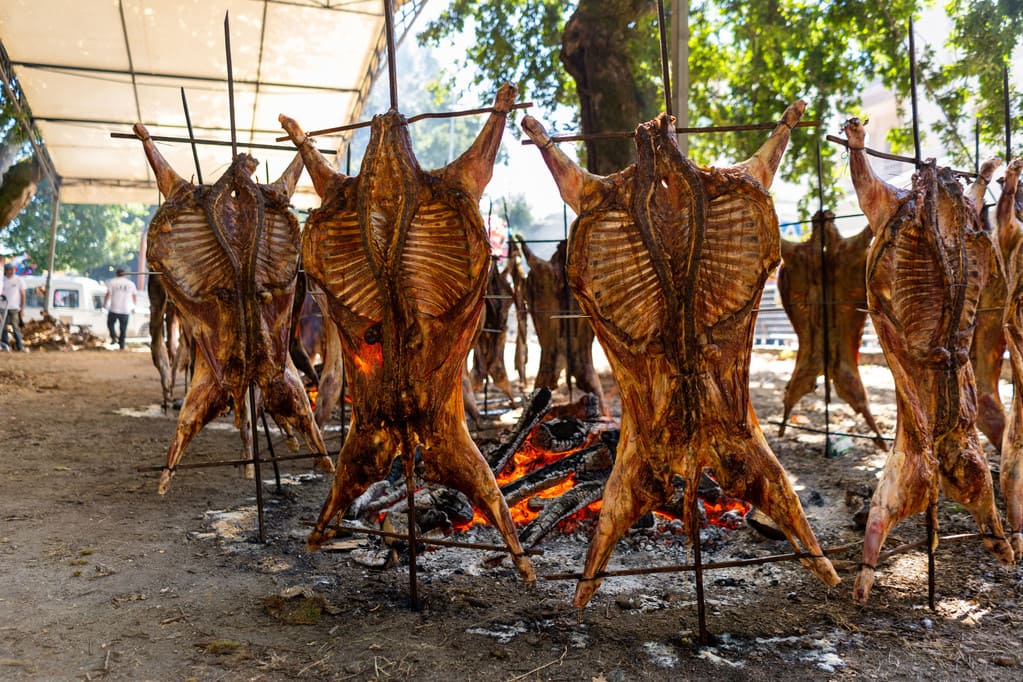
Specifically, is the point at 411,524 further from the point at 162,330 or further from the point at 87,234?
the point at 87,234

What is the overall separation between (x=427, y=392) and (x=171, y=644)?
1555 millimetres

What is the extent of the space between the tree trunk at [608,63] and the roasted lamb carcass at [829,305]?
3384mm

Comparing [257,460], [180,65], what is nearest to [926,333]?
[257,460]

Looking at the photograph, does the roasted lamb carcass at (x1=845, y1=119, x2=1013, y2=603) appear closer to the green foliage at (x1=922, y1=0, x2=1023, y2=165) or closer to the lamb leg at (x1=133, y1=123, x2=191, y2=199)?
the green foliage at (x1=922, y1=0, x2=1023, y2=165)

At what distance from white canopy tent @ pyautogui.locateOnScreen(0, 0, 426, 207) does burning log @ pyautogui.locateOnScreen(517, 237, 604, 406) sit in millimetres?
5673

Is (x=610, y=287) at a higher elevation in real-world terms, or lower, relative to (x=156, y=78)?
lower

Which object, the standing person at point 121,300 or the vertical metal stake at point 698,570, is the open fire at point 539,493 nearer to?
the vertical metal stake at point 698,570

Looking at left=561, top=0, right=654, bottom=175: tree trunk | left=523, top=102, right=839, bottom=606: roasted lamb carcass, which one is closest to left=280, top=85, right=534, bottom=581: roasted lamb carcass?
left=523, top=102, right=839, bottom=606: roasted lamb carcass

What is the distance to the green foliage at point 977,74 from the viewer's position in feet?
23.0

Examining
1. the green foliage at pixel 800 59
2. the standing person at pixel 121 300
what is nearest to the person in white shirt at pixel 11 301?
the standing person at pixel 121 300

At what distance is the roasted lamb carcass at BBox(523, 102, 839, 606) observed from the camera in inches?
123

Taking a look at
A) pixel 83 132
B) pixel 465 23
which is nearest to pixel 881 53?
pixel 465 23

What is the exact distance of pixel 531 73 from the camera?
13.1 meters

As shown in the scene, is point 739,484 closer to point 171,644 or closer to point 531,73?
point 171,644
